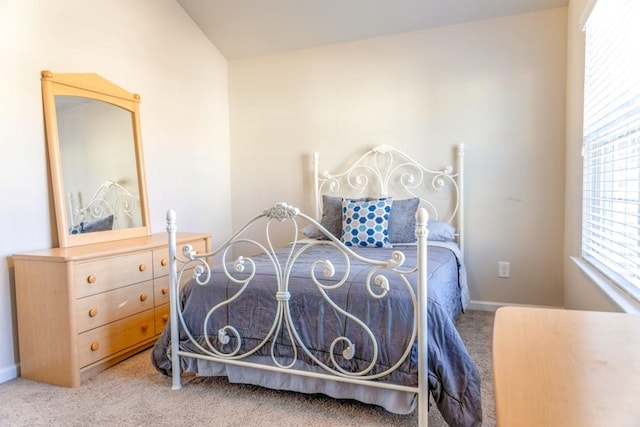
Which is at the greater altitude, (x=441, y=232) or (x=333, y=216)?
(x=333, y=216)

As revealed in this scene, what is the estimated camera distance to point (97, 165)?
8.88 ft

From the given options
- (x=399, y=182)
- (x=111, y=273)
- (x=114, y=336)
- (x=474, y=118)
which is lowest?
(x=114, y=336)

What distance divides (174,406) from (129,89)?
2.19 metres

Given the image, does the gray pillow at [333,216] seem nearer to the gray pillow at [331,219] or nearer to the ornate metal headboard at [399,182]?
the gray pillow at [331,219]

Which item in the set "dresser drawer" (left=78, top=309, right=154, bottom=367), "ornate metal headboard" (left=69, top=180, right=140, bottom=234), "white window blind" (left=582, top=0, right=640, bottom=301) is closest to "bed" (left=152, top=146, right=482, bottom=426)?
"dresser drawer" (left=78, top=309, right=154, bottom=367)

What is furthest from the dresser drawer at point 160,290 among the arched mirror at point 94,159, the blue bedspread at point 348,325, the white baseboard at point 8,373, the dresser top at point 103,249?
the white baseboard at point 8,373

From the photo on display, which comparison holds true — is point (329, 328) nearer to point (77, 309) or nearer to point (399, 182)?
point (77, 309)

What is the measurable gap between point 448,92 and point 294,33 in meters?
1.40

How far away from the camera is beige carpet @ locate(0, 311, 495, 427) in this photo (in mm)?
1780

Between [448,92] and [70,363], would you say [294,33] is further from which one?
[70,363]

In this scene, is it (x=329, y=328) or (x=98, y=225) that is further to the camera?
(x=98, y=225)

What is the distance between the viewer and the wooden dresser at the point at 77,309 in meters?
→ 2.10

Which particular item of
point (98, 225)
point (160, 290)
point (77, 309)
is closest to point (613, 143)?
point (160, 290)

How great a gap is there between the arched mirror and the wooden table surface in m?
2.47
